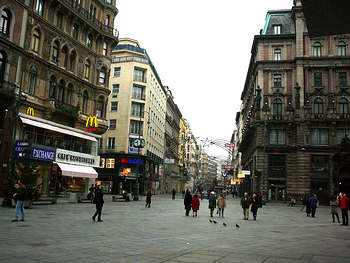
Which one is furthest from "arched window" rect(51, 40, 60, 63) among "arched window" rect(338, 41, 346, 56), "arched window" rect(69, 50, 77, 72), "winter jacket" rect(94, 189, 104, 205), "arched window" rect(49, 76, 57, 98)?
"arched window" rect(338, 41, 346, 56)

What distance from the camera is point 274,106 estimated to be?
181 feet

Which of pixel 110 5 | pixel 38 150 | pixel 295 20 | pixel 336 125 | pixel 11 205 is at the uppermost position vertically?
pixel 295 20

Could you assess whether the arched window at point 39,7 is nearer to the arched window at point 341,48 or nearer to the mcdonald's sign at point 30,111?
the mcdonald's sign at point 30,111

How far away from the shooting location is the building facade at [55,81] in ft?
96.8

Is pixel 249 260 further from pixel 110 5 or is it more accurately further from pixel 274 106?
pixel 274 106

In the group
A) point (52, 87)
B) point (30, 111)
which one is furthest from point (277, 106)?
point (30, 111)

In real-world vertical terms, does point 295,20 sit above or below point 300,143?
above

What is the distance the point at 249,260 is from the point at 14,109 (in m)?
26.2

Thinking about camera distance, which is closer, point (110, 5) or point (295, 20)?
point (110, 5)

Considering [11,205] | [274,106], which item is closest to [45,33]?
[11,205]

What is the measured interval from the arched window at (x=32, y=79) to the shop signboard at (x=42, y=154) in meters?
5.35

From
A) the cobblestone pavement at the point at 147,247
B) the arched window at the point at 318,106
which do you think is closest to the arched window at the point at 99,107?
the cobblestone pavement at the point at 147,247

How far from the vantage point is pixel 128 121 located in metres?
63.0

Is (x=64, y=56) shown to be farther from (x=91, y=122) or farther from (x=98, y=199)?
(x=98, y=199)
